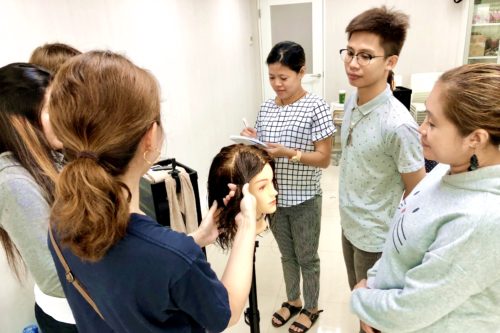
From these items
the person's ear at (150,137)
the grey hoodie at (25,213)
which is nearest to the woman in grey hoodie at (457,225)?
the person's ear at (150,137)

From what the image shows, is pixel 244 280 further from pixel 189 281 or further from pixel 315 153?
pixel 315 153

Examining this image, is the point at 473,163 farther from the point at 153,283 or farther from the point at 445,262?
the point at 153,283

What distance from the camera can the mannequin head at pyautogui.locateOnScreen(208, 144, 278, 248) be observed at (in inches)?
50.3

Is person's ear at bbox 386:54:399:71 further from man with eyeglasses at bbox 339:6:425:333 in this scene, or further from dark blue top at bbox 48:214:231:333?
dark blue top at bbox 48:214:231:333

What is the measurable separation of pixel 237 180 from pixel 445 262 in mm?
718

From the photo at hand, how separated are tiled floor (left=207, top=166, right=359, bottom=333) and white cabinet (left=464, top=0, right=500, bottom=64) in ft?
10.1

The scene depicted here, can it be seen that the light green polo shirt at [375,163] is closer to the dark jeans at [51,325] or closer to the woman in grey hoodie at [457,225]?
the woman in grey hoodie at [457,225]

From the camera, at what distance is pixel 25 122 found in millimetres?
1062

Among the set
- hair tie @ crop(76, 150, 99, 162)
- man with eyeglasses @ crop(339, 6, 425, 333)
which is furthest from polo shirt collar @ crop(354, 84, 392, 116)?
hair tie @ crop(76, 150, 99, 162)

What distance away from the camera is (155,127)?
72 cm

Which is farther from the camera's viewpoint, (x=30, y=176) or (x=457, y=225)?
(x=30, y=176)

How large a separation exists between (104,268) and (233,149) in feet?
2.52

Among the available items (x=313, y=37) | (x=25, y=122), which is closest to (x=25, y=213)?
(x=25, y=122)

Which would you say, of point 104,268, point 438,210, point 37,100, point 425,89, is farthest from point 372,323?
point 425,89
